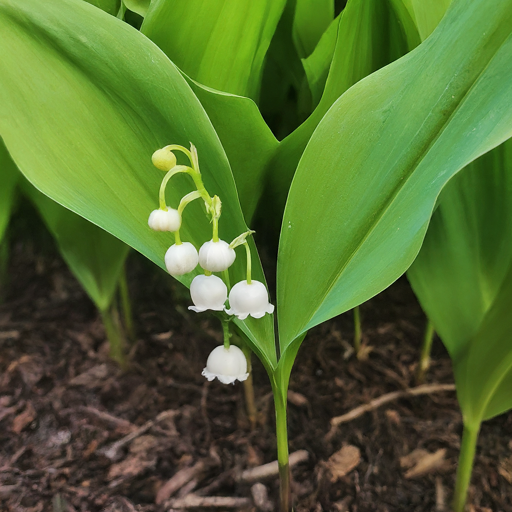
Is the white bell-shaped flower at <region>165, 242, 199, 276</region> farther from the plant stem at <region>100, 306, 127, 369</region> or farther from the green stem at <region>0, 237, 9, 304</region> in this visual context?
the green stem at <region>0, 237, 9, 304</region>

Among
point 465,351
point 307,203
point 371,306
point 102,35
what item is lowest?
point 465,351

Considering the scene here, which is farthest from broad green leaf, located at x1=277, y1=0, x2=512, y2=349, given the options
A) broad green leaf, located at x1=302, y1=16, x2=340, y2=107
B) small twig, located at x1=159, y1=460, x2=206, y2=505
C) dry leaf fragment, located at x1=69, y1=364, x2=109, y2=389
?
dry leaf fragment, located at x1=69, y1=364, x2=109, y2=389

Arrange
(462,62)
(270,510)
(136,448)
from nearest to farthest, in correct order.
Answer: (462,62), (270,510), (136,448)

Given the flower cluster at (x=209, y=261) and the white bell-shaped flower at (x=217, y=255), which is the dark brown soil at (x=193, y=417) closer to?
the flower cluster at (x=209, y=261)

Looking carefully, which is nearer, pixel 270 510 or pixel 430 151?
pixel 430 151

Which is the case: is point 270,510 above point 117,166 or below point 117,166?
below

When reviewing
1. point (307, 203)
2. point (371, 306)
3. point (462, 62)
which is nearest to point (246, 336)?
point (307, 203)

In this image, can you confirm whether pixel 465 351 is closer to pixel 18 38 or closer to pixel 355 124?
pixel 355 124
